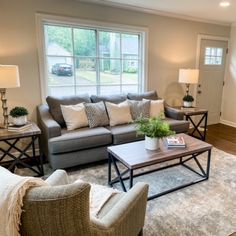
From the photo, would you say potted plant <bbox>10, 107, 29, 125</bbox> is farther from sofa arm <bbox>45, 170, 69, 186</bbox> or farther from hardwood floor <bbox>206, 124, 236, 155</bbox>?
hardwood floor <bbox>206, 124, 236, 155</bbox>

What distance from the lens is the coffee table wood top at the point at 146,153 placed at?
84.0 inches

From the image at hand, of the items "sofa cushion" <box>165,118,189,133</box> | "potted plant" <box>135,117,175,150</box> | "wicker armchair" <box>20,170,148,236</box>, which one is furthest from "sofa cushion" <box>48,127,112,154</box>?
"wicker armchair" <box>20,170,148,236</box>

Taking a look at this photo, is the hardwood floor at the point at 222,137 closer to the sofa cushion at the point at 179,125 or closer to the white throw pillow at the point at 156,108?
the sofa cushion at the point at 179,125

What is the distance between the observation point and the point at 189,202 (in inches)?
87.9

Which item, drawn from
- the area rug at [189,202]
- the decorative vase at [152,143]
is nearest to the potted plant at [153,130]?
the decorative vase at [152,143]

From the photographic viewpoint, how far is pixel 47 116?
Answer: 10.1 feet

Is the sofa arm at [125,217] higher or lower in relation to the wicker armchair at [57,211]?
lower

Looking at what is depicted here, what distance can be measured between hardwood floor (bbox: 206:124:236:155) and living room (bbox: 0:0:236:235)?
0.07 ft

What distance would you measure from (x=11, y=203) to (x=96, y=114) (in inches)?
96.2

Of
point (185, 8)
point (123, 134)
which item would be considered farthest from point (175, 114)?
point (185, 8)

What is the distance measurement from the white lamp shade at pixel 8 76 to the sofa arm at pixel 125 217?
199 cm

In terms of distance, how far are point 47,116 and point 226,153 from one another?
2.93 m

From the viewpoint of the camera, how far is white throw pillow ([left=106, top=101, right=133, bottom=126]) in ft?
11.1

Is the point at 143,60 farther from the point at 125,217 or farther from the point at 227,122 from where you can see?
the point at 125,217
